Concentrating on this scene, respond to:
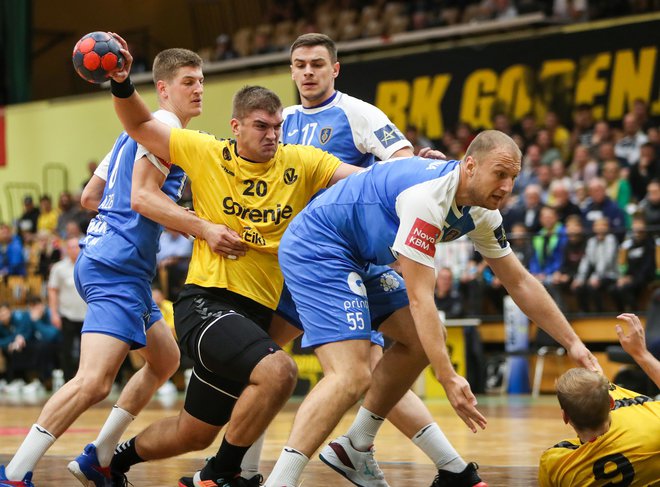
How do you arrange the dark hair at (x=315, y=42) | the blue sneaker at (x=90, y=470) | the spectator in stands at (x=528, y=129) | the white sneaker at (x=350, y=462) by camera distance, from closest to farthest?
the white sneaker at (x=350, y=462) → the blue sneaker at (x=90, y=470) → the dark hair at (x=315, y=42) → the spectator in stands at (x=528, y=129)

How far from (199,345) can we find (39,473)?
6.39 ft

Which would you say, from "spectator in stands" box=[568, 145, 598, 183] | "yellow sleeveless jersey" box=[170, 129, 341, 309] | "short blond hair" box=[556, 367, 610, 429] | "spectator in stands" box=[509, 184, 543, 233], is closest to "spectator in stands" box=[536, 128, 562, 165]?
"spectator in stands" box=[568, 145, 598, 183]

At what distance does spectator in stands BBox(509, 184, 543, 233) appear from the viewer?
50.3 feet

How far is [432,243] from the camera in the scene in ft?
16.6

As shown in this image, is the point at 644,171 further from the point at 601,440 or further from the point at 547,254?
the point at 601,440

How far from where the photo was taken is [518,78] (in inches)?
737

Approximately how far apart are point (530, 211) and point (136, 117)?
33.8 ft

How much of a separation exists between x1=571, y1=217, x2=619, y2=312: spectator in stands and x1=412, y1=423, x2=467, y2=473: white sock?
8432 millimetres

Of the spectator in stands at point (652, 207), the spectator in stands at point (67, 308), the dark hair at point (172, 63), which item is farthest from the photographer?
the spectator in stands at point (67, 308)

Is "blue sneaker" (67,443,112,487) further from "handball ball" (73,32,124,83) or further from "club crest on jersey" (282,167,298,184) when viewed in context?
"handball ball" (73,32,124,83)

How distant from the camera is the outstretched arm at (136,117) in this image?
5.79 metres

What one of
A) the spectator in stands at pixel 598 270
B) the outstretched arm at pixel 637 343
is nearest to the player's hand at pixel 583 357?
the outstretched arm at pixel 637 343

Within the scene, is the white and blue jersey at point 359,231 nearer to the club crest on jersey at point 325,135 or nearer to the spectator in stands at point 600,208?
the club crest on jersey at point 325,135

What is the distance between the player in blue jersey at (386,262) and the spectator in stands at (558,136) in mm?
11453
